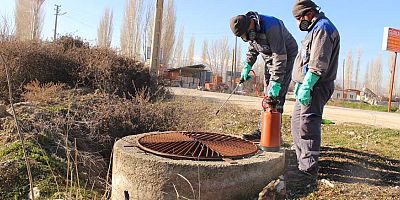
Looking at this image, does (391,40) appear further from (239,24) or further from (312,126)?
(312,126)

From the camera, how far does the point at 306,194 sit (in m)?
3.08

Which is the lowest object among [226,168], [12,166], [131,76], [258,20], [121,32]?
[12,166]

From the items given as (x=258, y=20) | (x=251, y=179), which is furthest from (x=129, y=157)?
(x=258, y=20)

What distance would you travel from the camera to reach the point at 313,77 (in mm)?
3217

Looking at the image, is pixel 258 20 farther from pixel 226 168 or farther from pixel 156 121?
pixel 156 121

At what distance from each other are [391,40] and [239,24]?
14903 mm

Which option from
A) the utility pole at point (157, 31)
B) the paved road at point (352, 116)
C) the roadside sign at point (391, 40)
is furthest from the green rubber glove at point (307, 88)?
the roadside sign at point (391, 40)

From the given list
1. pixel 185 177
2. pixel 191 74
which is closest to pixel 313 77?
pixel 185 177

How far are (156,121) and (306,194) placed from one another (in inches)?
134

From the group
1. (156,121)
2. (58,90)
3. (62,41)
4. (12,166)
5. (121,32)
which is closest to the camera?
(12,166)

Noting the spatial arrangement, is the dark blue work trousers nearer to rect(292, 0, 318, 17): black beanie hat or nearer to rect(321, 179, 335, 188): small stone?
rect(321, 179, 335, 188): small stone

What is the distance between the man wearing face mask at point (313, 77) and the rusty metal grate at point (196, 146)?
0.46 metres

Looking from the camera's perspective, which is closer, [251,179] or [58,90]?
[251,179]

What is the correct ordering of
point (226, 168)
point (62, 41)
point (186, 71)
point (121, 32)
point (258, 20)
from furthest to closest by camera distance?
point (186, 71) < point (121, 32) < point (62, 41) < point (258, 20) < point (226, 168)
